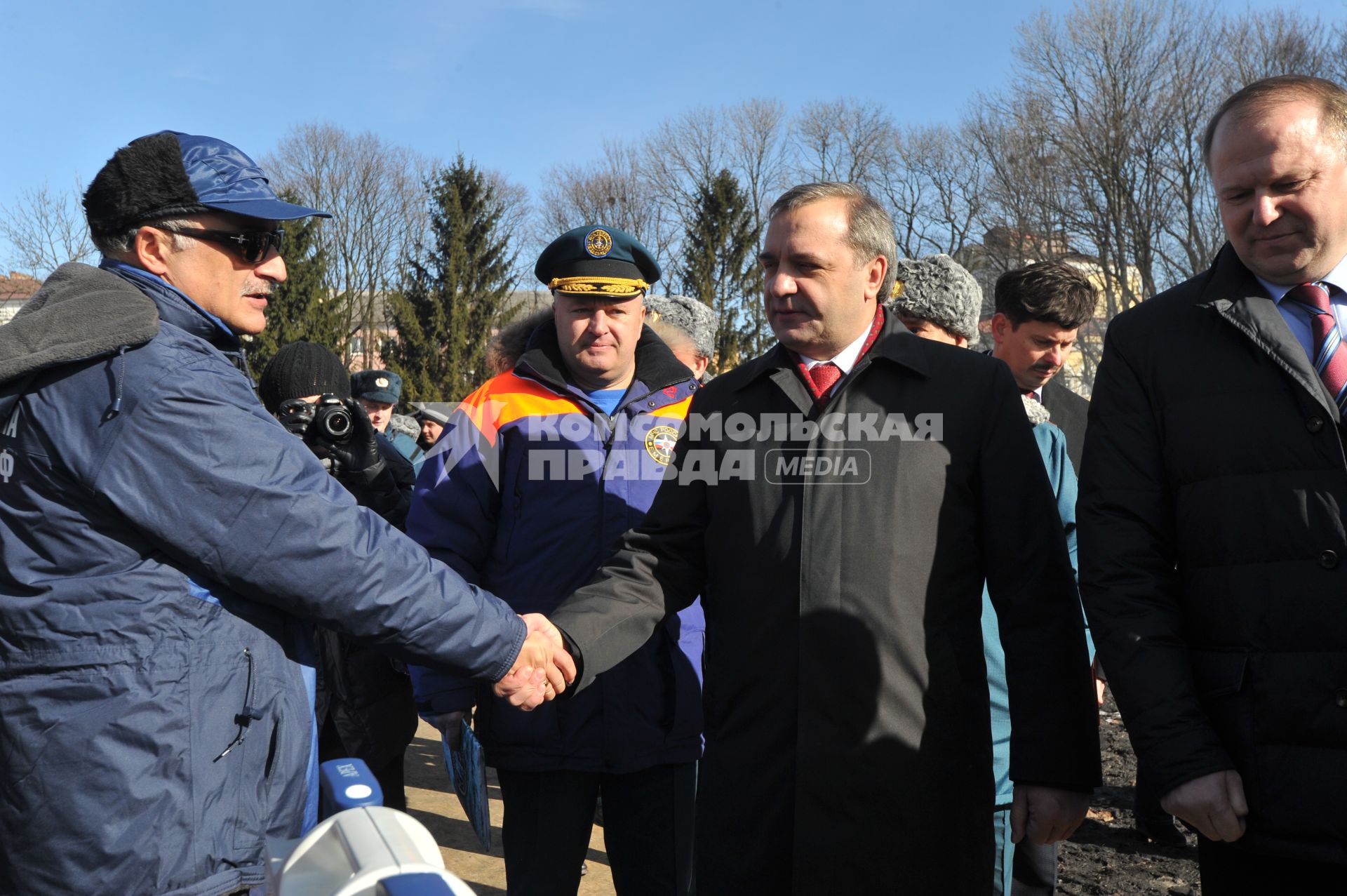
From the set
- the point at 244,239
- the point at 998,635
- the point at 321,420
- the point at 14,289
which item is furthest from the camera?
the point at 14,289

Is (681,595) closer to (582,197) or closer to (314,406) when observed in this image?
(314,406)

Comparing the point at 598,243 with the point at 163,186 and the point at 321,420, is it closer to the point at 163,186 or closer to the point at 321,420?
the point at 321,420

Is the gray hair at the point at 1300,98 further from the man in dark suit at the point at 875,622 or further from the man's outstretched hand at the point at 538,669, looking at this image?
the man's outstretched hand at the point at 538,669

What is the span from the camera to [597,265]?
332 cm

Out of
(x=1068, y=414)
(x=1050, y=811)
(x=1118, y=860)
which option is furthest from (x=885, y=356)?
(x=1118, y=860)

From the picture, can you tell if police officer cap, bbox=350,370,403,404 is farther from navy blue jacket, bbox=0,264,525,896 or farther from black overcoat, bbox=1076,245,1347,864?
black overcoat, bbox=1076,245,1347,864

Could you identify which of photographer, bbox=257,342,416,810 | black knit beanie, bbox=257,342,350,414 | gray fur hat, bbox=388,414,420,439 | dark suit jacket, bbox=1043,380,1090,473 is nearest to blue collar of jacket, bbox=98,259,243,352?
photographer, bbox=257,342,416,810

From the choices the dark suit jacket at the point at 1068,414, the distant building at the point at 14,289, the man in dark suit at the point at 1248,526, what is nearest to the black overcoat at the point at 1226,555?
the man in dark suit at the point at 1248,526

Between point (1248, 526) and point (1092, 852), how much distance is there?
3222mm

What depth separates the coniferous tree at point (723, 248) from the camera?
3809 cm

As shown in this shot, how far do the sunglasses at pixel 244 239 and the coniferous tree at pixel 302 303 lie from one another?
108 ft

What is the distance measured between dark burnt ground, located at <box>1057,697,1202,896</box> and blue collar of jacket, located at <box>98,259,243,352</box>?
3762 millimetres

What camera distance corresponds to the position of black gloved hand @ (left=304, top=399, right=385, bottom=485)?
3.74 meters

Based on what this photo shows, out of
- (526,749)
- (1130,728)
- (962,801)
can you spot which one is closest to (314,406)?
(526,749)
